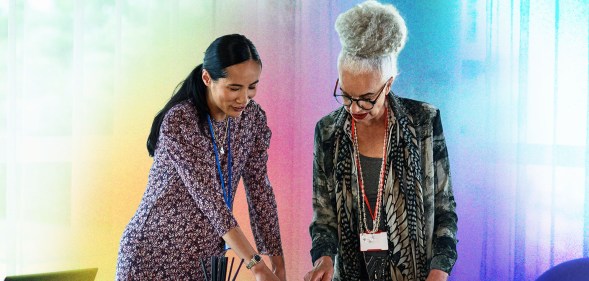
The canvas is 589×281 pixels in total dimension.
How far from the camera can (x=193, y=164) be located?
1911 millimetres

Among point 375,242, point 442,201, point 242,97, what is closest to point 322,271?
point 375,242

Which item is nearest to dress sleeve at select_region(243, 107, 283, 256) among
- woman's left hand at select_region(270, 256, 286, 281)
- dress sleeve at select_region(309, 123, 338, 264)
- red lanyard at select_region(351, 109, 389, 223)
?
woman's left hand at select_region(270, 256, 286, 281)

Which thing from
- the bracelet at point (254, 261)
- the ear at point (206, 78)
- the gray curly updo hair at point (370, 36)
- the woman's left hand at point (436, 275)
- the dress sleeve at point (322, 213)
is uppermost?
the gray curly updo hair at point (370, 36)

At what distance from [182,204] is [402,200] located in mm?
610

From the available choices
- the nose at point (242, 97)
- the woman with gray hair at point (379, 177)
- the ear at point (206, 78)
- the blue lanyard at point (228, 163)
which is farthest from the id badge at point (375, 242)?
the ear at point (206, 78)

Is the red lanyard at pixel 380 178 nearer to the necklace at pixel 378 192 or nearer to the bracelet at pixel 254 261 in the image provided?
the necklace at pixel 378 192

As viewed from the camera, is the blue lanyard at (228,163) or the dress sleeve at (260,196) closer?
the blue lanyard at (228,163)

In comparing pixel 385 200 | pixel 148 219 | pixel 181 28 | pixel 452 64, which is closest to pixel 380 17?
pixel 385 200

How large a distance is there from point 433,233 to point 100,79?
5.95 feet

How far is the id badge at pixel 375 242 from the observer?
1.93m

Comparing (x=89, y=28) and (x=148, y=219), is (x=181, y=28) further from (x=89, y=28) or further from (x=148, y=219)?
(x=148, y=219)

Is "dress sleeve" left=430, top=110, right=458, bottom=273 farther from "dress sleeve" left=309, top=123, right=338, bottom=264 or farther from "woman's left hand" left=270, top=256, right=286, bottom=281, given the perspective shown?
"woman's left hand" left=270, top=256, right=286, bottom=281

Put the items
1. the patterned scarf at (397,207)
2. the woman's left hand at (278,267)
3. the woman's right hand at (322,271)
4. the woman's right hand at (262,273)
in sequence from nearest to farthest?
the woman's right hand at (262,273)
the woman's right hand at (322,271)
the patterned scarf at (397,207)
the woman's left hand at (278,267)

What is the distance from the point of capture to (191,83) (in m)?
2.05
